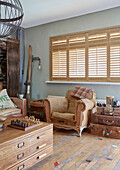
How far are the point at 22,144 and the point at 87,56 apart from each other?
9.86ft

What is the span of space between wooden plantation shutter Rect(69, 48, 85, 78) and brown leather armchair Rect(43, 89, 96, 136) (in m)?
0.68

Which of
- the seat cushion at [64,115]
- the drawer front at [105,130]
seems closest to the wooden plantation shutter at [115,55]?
the drawer front at [105,130]

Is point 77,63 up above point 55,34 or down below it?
below

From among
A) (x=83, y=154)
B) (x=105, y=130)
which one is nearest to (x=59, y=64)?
(x=105, y=130)

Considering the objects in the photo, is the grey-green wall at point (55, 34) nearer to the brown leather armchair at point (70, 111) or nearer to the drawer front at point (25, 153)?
the brown leather armchair at point (70, 111)

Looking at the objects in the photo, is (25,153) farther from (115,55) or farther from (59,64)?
(59,64)

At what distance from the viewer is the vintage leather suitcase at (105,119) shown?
3.35 m

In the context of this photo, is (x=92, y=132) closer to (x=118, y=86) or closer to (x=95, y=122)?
(x=95, y=122)

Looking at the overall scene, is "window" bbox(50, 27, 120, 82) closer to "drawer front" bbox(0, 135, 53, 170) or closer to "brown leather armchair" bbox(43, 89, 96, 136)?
"brown leather armchair" bbox(43, 89, 96, 136)

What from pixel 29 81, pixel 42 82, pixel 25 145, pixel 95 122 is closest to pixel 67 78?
pixel 42 82

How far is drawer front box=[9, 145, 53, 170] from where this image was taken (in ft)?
6.55

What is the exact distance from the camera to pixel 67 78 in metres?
4.77

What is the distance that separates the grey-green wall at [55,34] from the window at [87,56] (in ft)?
0.53

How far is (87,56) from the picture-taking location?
4422mm
